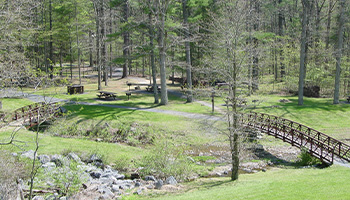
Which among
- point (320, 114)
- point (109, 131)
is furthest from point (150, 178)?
point (320, 114)

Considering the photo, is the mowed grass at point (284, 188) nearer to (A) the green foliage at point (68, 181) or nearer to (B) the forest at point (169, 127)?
(B) the forest at point (169, 127)

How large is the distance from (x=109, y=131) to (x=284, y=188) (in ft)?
44.9

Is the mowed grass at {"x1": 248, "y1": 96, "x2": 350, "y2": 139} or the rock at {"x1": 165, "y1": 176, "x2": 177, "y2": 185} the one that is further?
the mowed grass at {"x1": 248, "y1": 96, "x2": 350, "y2": 139}

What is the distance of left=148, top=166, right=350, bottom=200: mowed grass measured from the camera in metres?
9.16

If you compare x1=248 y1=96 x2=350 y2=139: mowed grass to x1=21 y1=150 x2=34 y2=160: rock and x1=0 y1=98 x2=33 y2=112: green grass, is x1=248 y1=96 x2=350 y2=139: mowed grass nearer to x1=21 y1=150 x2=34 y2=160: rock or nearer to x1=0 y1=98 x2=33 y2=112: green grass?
x1=21 y1=150 x2=34 y2=160: rock

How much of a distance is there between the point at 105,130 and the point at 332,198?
15617 millimetres

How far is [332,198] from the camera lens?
8.52 metres

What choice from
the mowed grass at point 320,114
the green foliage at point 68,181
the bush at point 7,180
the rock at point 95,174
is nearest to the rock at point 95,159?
the rock at point 95,174

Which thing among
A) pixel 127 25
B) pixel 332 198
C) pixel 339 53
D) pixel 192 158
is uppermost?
pixel 127 25

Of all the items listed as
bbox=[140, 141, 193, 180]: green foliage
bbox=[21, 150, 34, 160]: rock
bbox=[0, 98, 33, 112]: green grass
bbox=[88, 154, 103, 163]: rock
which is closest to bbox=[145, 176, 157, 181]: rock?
bbox=[140, 141, 193, 180]: green foliage

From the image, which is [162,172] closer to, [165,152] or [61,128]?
[165,152]

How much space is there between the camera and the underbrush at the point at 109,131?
19.8 m

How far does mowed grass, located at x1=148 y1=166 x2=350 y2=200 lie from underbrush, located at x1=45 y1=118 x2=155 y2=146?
26.2ft

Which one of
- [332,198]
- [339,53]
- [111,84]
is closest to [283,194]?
[332,198]
